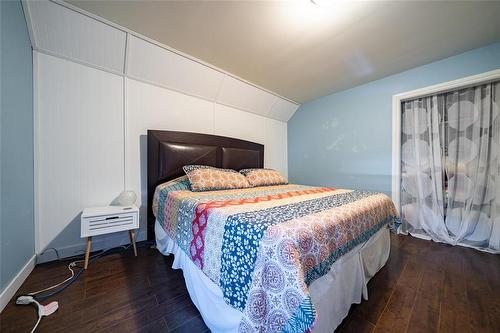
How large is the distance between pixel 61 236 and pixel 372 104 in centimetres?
438

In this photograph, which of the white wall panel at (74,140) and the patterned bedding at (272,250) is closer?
the patterned bedding at (272,250)

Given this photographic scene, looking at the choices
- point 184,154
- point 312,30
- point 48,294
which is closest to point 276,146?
point 184,154

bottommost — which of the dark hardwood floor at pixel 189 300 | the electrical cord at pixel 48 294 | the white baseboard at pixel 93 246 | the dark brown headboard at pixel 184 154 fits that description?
the dark hardwood floor at pixel 189 300

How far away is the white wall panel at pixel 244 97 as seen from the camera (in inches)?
109

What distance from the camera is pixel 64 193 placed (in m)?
1.82

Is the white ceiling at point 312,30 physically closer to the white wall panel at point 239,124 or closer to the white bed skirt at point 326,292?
the white wall panel at point 239,124

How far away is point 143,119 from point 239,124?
5.11ft

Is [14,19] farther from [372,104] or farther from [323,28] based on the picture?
[372,104]

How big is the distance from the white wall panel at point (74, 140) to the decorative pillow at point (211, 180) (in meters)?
0.88

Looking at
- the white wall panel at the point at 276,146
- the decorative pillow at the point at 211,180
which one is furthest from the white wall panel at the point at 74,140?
the white wall panel at the point at 276,146

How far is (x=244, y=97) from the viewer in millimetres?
3070

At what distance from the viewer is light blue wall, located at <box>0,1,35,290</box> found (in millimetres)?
1201

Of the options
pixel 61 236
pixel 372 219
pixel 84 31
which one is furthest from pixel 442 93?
pixel 61 236

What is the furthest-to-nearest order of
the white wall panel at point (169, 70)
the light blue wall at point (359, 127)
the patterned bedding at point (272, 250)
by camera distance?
the light blue wall at point (359, 127)
the white wall panel at point (169, 70)
the patterned bedding at point (272, 250)
